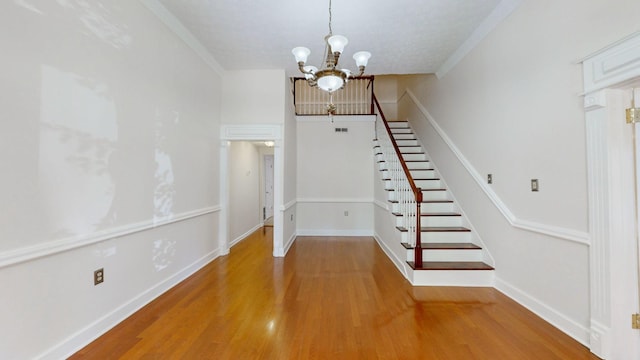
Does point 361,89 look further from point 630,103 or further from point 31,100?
point 31,100

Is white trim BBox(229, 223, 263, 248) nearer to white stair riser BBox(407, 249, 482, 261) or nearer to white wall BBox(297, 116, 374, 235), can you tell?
white wall BBox(297, 116, 374, 235)

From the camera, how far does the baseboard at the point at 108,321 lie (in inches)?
71.3

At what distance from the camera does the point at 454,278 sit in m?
3.16

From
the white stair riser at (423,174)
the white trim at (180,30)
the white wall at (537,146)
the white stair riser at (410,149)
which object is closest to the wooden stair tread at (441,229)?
the white wall at (537,146)

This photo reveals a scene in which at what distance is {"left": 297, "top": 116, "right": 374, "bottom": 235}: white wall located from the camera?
615 centimetres

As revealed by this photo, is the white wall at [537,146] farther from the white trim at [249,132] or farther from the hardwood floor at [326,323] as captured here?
the white trim at [249,132]

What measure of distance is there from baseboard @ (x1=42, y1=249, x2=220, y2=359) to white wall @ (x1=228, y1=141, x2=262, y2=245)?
183 centimetres

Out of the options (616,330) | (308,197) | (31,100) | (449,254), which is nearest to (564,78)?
(616,330)

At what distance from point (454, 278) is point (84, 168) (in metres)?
3.77

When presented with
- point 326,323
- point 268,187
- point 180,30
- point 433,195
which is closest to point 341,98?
point 268,187

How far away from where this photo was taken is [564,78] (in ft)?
7.21

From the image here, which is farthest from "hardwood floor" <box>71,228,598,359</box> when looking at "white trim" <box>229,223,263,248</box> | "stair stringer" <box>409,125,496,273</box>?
"white trim" <box>229,223,263,248</box>

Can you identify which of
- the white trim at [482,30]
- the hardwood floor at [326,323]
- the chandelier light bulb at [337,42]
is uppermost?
the white trim at [482,30]

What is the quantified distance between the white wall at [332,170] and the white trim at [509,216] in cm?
174
